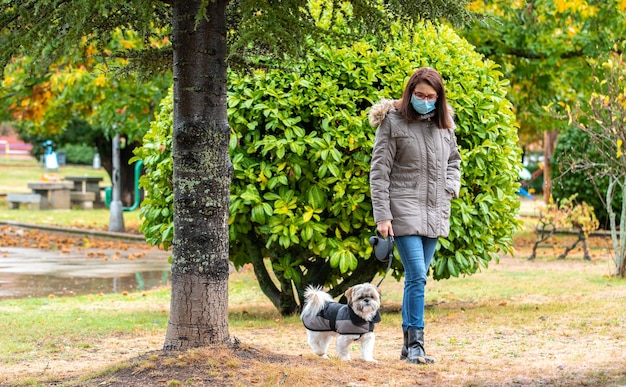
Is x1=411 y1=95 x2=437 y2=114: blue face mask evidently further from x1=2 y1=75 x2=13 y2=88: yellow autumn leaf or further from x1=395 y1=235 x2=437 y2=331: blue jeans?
x1=2 y1=75 x2=13 y2=88: yellow autumn leaf

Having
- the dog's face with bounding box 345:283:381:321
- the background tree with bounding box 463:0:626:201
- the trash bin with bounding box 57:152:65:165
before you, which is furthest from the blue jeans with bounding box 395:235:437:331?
the trash bin with bounding box 57:152:65:165

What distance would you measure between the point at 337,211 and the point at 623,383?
10.9 ft

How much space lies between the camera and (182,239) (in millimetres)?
5469

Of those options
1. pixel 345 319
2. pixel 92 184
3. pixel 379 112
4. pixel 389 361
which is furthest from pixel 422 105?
pixel 92 184

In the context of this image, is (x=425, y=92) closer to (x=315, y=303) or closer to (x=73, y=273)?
(x=315, y=303)

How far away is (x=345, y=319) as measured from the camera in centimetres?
612

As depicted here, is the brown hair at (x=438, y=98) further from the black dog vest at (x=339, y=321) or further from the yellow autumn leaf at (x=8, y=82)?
the yellow autumn leaf at (x=8, y=82)

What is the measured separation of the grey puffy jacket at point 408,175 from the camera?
6.13m

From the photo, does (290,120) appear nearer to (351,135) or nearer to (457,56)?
(351,135)

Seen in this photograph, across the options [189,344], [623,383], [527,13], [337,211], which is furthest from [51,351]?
[527,13]

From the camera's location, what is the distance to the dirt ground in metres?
5.30

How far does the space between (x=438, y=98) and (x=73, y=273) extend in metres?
9.36

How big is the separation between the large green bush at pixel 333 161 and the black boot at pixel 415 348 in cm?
175

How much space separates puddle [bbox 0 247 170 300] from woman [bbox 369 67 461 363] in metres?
6.89
